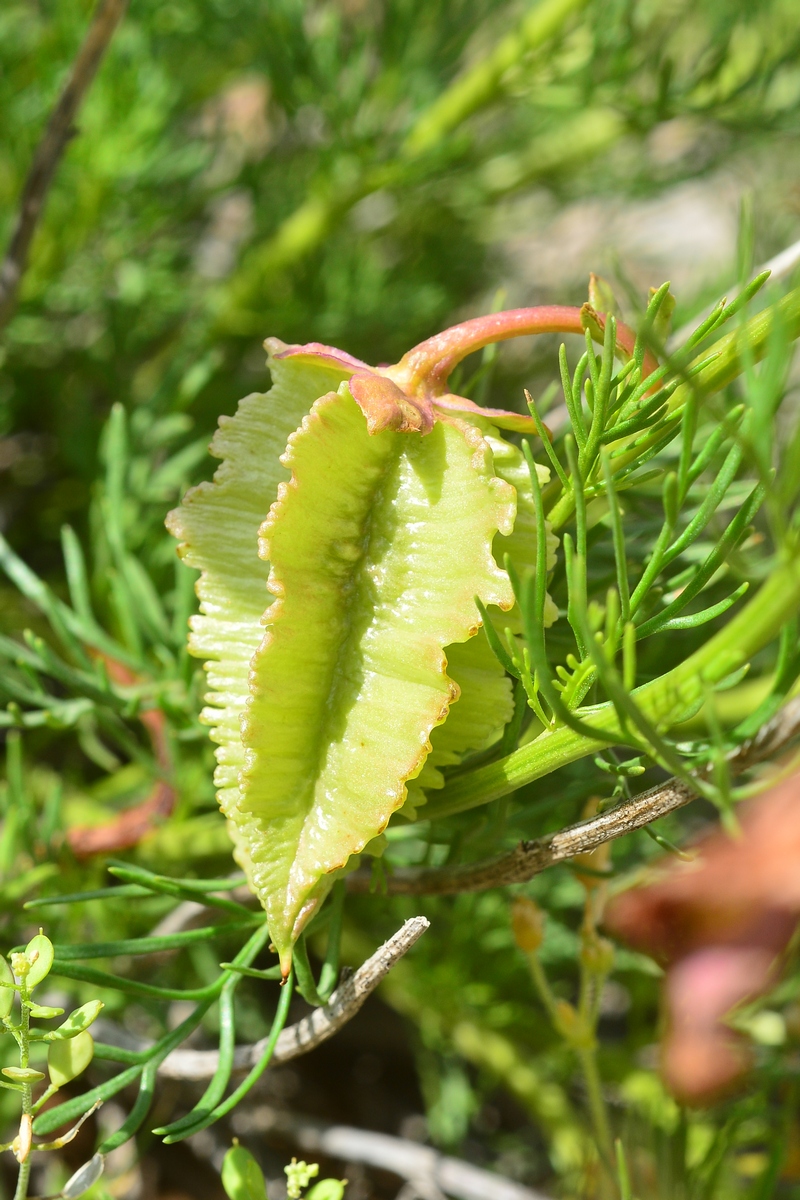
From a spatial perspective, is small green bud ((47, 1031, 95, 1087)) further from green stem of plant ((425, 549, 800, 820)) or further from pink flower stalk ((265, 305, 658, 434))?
pink flower stalk ((265, 305, 658, 434))

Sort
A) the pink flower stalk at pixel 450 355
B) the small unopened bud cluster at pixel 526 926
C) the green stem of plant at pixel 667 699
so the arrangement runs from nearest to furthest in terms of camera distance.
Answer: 1. the green stem of plant at pixel 667 699
2. the pink flower stalk at pixel 450 355
3. the small unopened bud cluster at pixel 526 926

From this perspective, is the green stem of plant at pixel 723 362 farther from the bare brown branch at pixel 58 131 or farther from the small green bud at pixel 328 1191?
the bare brown branch at pixel 58 131

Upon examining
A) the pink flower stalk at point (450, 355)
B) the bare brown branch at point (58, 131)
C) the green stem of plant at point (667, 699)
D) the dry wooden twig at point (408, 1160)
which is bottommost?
the dry wooden twig at point (408, 1160)

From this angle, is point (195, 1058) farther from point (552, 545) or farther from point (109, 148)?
point (109, 148)

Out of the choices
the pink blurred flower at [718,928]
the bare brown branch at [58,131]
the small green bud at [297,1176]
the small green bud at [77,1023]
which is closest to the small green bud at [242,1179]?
the small green bud at [297,1176]

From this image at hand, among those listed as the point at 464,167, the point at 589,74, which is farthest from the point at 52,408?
the point at 589,74

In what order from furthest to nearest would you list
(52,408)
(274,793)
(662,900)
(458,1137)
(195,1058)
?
(52,408) → (662,900) → (458,1137) → (195,1058) → (274,793)

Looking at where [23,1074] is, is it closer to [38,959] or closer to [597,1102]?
[38,959]
